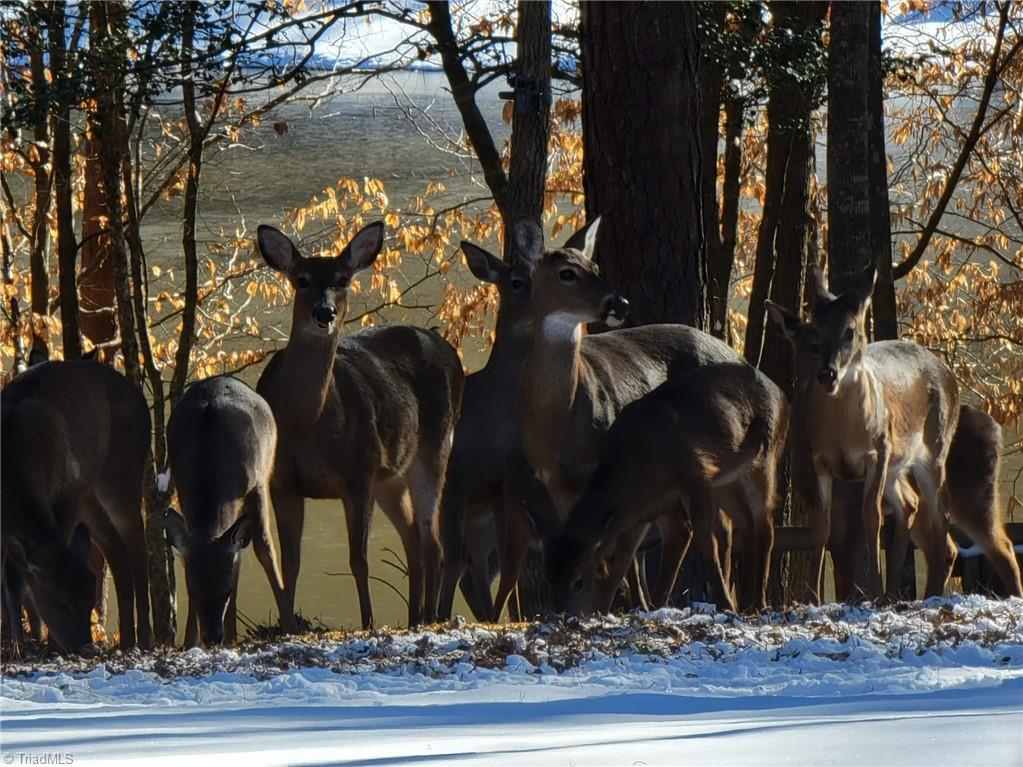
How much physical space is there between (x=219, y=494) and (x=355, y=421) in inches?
58.9

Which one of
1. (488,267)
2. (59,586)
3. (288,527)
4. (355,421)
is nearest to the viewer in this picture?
(59,586)

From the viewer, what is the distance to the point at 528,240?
11.0 metres

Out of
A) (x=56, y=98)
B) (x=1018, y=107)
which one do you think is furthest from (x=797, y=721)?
(x=1018, y=107)

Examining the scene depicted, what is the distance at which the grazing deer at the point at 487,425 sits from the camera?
11.3 m

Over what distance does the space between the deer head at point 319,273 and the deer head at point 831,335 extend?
266 cm

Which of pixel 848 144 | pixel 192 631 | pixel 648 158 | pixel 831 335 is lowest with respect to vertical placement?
pixel 192 631

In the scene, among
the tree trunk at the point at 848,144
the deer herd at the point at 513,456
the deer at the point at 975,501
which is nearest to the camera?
the deer herd at the point at 513,456

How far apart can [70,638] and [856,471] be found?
4.91 m

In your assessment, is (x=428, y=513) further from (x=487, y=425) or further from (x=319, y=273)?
(x=319, y=273)

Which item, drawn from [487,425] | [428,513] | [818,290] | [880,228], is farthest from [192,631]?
[880,228]

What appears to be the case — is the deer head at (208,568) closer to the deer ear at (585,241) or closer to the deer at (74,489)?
the deer at (74,489)

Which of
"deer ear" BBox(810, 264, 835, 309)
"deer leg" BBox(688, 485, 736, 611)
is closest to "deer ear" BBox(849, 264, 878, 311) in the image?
"deer ear" BBox(810, 264, 835, 309)

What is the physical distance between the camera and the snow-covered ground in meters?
4.80

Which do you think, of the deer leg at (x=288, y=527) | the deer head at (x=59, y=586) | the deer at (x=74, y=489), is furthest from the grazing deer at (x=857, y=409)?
the deer head at (x=59, y=586)
